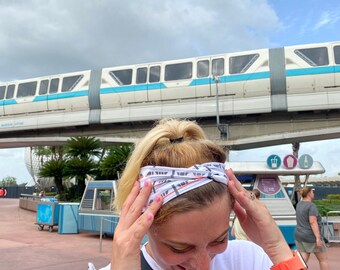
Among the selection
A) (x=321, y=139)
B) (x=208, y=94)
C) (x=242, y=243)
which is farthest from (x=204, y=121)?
(x=242, y=243)

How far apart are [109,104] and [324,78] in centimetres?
1231

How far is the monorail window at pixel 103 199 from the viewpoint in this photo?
38.4 ft

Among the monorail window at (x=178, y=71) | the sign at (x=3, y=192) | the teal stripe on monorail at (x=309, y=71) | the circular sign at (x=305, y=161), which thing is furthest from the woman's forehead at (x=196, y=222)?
the sign at (x=3, y=192)

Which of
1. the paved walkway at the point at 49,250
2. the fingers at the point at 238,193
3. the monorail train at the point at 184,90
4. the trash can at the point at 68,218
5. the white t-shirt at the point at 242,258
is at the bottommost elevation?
the paved walkway at the point at 49,250

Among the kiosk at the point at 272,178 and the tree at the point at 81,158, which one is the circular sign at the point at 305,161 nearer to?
the kiosk at the point at 272,178

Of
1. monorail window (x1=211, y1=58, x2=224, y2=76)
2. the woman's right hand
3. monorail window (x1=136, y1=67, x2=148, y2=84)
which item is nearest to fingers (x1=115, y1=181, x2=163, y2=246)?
the woman's right hand

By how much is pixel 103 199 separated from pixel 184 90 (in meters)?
10.3

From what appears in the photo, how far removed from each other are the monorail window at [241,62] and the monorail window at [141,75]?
4891 mm

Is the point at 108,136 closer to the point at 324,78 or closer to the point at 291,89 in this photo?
the point at 291,89

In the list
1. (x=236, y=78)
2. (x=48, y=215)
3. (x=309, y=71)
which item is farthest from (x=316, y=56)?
(x=48, y=215)

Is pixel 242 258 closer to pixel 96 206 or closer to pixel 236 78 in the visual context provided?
pixel 96 206

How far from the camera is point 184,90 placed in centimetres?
2053

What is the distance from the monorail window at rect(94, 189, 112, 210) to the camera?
38.4ft

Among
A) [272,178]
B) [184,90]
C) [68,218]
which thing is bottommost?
[68,218]
